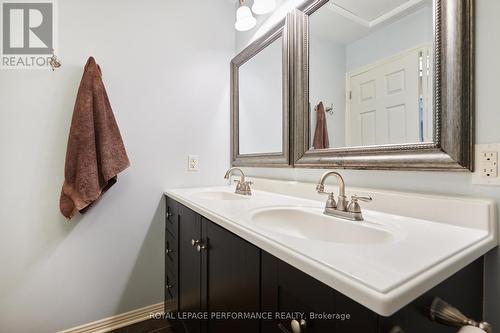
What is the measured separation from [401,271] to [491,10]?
29.3 inches

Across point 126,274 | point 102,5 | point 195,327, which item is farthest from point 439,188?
point 102,5

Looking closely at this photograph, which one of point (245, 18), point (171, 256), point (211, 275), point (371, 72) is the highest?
point (245, 18)

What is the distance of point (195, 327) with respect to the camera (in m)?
1.05

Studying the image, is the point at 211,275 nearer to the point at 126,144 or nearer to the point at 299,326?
the point at 299,326

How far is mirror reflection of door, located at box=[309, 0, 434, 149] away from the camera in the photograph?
785mm

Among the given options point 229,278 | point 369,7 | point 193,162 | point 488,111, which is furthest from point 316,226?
point 193,162

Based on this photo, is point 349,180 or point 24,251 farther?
point 24,251

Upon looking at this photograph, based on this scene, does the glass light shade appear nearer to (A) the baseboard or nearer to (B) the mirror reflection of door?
(B) the mirror reflection of door

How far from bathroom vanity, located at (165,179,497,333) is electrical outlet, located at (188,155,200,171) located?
0.57 metres

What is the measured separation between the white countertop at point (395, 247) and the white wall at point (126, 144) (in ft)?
2.60

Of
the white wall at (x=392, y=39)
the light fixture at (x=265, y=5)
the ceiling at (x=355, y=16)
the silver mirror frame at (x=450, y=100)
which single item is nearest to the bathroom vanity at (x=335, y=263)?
the silver mirror frame at (x=450, y=100)

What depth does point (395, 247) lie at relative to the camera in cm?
51

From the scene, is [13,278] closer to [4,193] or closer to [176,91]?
[4,193]

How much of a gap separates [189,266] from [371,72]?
1133mm
